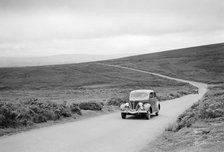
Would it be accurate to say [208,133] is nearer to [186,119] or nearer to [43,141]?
[186,119]

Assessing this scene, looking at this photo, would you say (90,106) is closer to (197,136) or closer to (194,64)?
(197,136)

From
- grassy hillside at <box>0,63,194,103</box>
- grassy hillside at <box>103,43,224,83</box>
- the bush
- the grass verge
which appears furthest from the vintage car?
grassy hillside at <box>103,43,224,83</box>

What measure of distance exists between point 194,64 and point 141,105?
11535 centimetres

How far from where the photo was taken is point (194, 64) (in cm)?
13325

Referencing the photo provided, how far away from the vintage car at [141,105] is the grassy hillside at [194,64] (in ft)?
262

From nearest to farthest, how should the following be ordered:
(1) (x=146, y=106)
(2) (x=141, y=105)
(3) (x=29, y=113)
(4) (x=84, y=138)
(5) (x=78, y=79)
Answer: (4) (x=84, y=138) → (3) (x=29, y=113) → (1) (x=146, y=106) → (2) (x=141, y=105) → (5) (x=78, y=79)

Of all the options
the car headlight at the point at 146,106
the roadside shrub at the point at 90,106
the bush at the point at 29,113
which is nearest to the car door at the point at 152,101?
the car headlight at the point at 146,106

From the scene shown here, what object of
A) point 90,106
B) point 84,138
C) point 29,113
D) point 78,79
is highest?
point 29,113

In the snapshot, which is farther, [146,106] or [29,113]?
[146,106]

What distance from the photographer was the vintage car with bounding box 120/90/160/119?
22172 millimetres

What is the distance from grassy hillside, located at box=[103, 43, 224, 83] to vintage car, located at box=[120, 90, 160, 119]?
7992cm

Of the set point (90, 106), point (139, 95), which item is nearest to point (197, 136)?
point (139, 95)

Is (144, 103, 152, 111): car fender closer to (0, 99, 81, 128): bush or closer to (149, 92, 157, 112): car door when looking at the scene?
(149, 92, 157, 112): car door

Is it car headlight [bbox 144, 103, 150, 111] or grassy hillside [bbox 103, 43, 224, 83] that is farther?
grassy hillside [bbox 103, 43, 224, 83]
